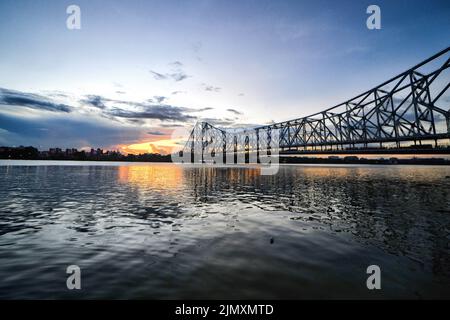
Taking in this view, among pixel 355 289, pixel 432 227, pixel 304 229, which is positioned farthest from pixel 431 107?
pixel 355 289

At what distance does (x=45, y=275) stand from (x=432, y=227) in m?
16.2

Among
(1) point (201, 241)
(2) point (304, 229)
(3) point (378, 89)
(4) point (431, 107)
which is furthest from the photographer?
(3) point (378, 89)

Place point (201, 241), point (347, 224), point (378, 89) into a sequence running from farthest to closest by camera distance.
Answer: point (378, 89), point (347, 224), point (201, 241)

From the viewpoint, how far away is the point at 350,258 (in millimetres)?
8578

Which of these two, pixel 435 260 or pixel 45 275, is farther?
pixel 435 260

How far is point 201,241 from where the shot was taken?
33.9 ft
